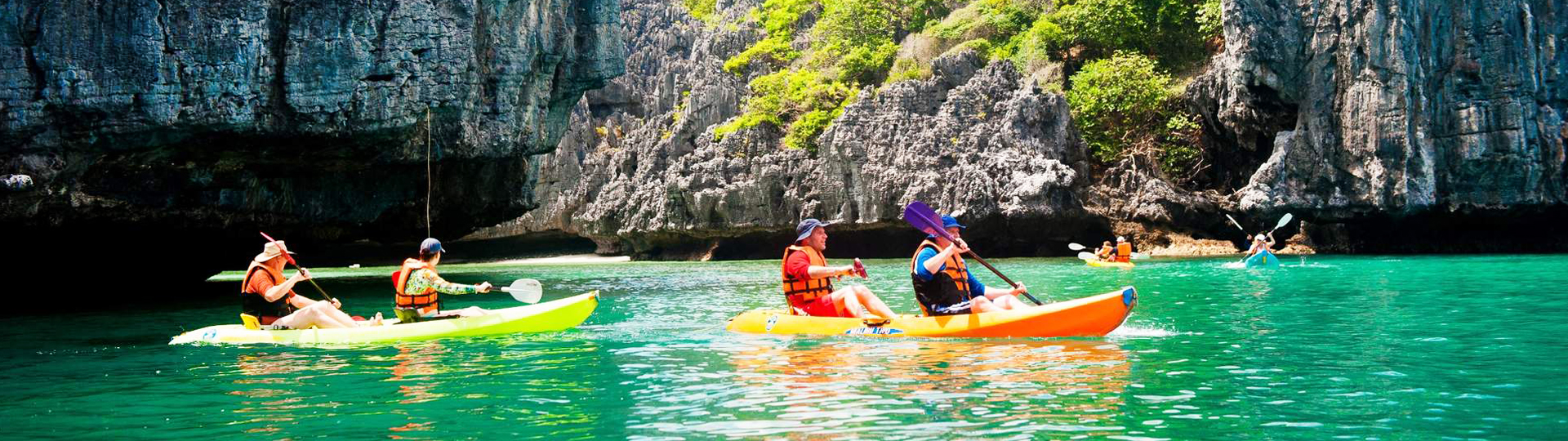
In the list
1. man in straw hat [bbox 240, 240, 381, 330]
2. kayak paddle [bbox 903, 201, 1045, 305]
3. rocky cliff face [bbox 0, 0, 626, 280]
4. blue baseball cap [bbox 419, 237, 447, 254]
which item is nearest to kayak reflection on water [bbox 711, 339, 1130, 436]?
kayak paddle [bbox 903, 201, 1045, 305]

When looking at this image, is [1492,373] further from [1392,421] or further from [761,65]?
[761,65]

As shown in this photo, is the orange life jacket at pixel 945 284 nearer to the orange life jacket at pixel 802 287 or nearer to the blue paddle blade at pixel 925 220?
the blue paddle blade at pixel 925 220

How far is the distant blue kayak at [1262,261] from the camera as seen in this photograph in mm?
25609

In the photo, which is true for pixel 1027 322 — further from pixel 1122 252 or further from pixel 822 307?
pixel 1122 252

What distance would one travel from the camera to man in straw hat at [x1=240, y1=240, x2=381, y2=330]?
1273 cm

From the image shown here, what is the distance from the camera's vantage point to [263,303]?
513 inches

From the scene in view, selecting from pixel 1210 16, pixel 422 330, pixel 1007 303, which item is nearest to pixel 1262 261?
pixel 1210 16

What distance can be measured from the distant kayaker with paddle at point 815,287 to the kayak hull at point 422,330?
2861 millimetres

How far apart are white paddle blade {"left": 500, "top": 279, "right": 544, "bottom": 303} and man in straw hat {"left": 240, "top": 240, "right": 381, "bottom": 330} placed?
77.9 inches

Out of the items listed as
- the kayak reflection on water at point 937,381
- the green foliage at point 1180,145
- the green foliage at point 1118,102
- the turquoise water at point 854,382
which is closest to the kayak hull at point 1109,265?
the green foliage at point 1180,145

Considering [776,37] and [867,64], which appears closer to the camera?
[867,64]

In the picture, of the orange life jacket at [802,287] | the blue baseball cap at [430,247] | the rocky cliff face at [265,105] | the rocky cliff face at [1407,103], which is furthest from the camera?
the rocky cliff face at [1407,103]

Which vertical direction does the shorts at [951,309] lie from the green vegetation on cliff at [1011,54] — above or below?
below

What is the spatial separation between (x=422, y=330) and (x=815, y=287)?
13.9 ft
